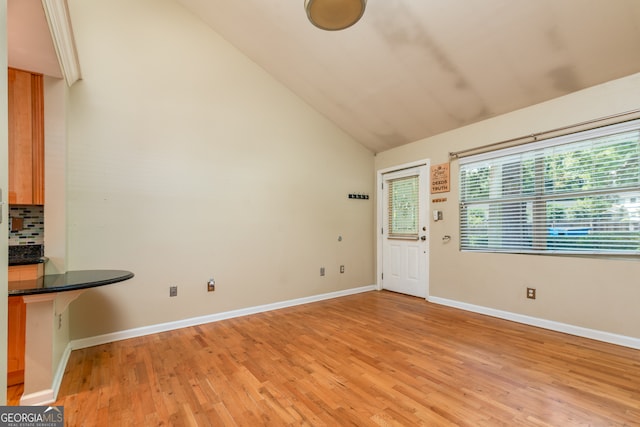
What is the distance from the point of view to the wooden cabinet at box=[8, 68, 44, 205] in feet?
7.22

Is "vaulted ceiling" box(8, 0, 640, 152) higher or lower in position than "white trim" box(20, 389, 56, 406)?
higher

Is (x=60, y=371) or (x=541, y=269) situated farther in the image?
(x=541, y=269)

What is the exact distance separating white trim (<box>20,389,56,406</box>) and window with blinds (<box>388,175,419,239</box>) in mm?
4262

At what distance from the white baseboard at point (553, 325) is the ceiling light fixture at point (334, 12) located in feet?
11.5

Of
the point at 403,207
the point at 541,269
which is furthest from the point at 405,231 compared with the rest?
the point at 541,269

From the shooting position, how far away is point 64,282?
2.03 m

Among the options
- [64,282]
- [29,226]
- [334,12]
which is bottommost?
[64,282]

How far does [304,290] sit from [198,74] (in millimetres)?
3144

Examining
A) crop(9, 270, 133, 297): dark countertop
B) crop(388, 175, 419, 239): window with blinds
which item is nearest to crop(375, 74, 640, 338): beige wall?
crop(388, 175, 419, 239): window with blinds

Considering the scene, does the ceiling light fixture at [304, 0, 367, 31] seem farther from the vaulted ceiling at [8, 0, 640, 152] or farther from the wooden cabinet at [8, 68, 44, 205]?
the wooden cabinet at [8, 68, 44, 205]

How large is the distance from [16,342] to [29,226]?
95 centimetres

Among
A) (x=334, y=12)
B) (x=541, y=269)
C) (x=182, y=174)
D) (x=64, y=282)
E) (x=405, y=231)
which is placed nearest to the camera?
(x=64, y=282)

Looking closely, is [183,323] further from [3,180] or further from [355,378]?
[3,180]

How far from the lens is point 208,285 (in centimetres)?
349
